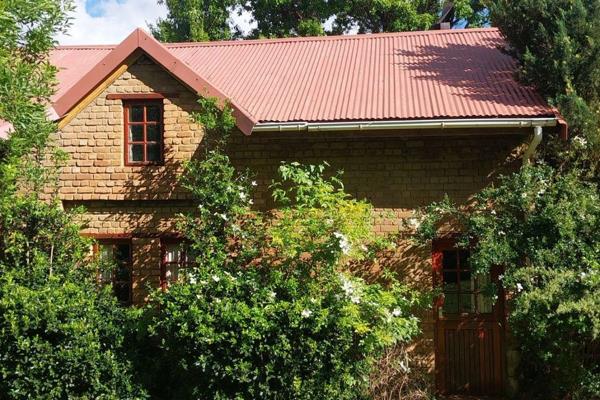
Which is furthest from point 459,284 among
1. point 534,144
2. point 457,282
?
point 534,144

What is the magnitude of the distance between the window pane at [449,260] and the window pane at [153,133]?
15.3ft

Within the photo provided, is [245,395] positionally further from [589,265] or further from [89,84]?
[89,84]

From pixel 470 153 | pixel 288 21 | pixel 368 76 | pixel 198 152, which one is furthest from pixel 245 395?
pixel 288 21

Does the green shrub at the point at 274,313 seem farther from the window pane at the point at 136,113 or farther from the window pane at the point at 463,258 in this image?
the window pane at the point at 136,113

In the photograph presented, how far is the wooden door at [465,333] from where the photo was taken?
7906 mm

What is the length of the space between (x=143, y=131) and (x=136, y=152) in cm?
34

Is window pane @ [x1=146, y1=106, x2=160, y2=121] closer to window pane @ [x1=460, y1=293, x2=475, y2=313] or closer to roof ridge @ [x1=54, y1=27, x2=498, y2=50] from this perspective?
roof ridge @ [x1=54, y1=27, x2=498, y2=50]

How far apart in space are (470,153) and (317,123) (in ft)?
7.47

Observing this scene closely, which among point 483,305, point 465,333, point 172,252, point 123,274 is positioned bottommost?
point 465,333

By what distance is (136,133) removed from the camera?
8.53 metres

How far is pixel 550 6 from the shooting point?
328 inches

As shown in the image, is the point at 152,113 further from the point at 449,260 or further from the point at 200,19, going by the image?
the point at 200,19

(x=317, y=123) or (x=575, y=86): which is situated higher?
(x=575, y=86)

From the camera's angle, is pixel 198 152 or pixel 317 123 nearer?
pixel 317 123
